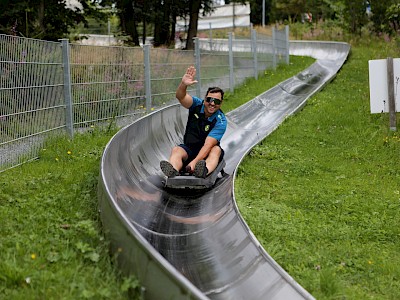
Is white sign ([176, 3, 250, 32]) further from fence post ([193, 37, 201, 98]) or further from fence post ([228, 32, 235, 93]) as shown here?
fence post ([193, 37, 201, 98])

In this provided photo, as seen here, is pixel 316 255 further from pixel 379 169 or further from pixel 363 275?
pixel 379 169

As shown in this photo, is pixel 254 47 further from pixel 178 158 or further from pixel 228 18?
pixel 228 18

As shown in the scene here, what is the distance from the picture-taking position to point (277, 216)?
631 centimetres

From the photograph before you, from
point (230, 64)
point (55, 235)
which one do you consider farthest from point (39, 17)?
point (55, 235)

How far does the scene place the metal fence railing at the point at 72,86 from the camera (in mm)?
7074

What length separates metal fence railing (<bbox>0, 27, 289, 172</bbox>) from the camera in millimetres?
7074

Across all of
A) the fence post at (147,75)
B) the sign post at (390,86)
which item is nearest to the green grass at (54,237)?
the fence post at (147,75)

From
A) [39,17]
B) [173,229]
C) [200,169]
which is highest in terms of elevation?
[39,17]

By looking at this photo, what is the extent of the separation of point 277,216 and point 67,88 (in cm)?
383

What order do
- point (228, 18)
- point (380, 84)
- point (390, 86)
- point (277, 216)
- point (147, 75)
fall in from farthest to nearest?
point (228, 18)
point (147, 75)
point (380, 84)
point (390, 86)
point (277, 216)

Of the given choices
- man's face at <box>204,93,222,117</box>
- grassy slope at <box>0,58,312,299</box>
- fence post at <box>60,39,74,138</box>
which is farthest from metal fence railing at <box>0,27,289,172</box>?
man's face at <box>204,93,222,117</box>

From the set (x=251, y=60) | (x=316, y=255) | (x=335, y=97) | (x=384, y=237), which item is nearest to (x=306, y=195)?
(x=384, y=237)

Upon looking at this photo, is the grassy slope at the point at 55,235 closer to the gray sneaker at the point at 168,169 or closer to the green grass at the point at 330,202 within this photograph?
the gray sneaker at the point at 168,169

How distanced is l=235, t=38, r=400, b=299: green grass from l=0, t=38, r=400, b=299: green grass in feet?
0.04
